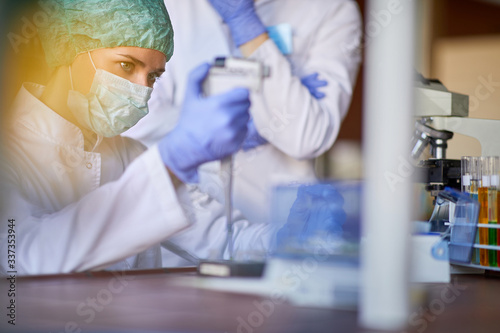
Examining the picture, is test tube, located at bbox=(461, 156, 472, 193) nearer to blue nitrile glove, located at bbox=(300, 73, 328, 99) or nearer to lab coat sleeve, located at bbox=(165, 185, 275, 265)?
lab coat sleeve, located at bbox=(165, 185, 275, 265)

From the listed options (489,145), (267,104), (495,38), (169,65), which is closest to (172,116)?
(169,65)

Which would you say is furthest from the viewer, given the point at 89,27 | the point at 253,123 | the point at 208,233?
the point at 253,123

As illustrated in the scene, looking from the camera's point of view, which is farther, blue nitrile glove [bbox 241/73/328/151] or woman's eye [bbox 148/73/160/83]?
blue nitrile glove [bbox 241/73/328/151]

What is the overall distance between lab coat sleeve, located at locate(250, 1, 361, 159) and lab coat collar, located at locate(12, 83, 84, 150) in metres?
0.64

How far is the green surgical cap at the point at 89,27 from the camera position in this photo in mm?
2043

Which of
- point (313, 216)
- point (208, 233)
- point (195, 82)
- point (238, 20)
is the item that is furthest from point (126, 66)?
point (313, 216)

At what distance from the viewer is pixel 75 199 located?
203 centimetres

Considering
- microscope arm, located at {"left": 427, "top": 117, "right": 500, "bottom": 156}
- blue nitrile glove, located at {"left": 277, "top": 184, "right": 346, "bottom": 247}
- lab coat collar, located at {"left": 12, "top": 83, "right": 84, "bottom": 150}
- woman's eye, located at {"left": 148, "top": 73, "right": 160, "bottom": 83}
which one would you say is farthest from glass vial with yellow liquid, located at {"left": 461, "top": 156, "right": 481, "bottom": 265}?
lab coat collar, located at {"left": 12, "top": 83, "right": 84, "bottom": 150}

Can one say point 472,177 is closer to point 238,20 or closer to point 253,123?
point 253,123

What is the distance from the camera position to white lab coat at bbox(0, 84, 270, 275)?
6.32ft

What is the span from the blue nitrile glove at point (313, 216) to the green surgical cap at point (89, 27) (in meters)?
0.91

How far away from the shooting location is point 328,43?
2.45 meters

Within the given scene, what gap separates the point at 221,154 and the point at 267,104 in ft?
0.89

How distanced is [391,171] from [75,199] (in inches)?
55.2
